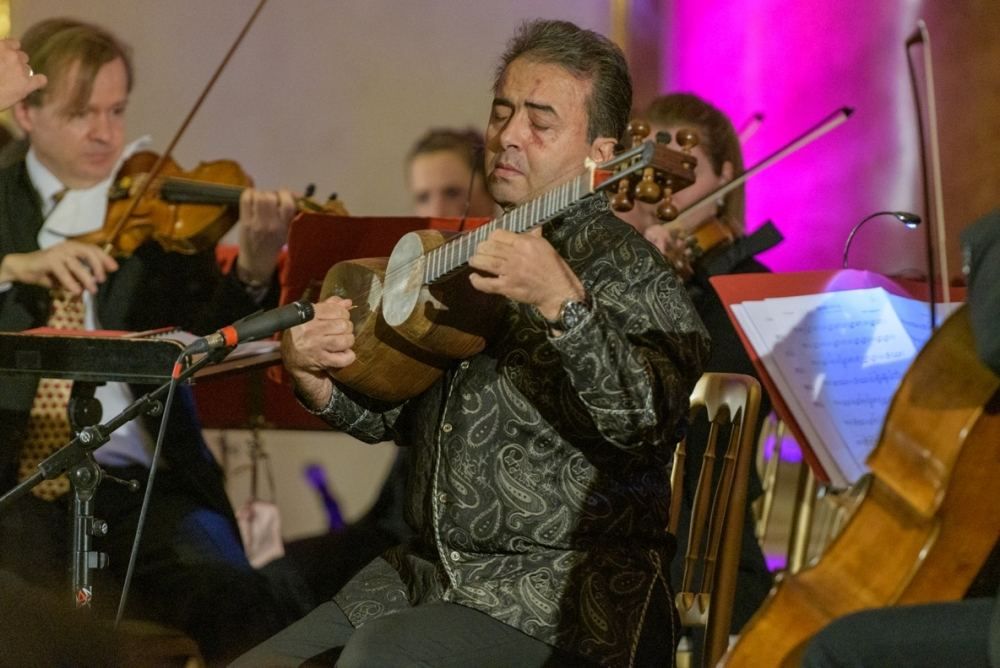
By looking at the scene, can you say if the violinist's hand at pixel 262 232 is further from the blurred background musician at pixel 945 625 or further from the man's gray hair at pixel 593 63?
the blurred background musician at pixel 945 625

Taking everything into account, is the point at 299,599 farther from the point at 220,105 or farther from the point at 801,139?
the point at 220,105

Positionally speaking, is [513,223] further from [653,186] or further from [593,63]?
[593,63]

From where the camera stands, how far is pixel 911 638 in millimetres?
1412

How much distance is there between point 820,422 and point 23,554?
1601mm

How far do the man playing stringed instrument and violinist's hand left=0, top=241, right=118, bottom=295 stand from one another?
3.38ft

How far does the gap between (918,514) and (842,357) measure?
60 centimetres

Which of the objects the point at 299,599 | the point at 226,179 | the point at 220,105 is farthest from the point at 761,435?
the point at 220,105

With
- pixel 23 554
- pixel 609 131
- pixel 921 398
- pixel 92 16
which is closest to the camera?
pixel 921 398

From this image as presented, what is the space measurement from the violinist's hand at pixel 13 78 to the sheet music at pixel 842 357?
4.47 feet

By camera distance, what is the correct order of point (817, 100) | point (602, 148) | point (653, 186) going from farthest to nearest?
1. point (817, 100)
2. point (602, 148)
3. point (653, 186)

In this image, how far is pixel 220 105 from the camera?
4422 mm

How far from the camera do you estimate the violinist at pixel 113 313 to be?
2686 mm

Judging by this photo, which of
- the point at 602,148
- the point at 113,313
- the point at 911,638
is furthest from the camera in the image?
the point at 113,313

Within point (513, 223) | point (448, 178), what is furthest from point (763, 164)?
point (513, 223)
